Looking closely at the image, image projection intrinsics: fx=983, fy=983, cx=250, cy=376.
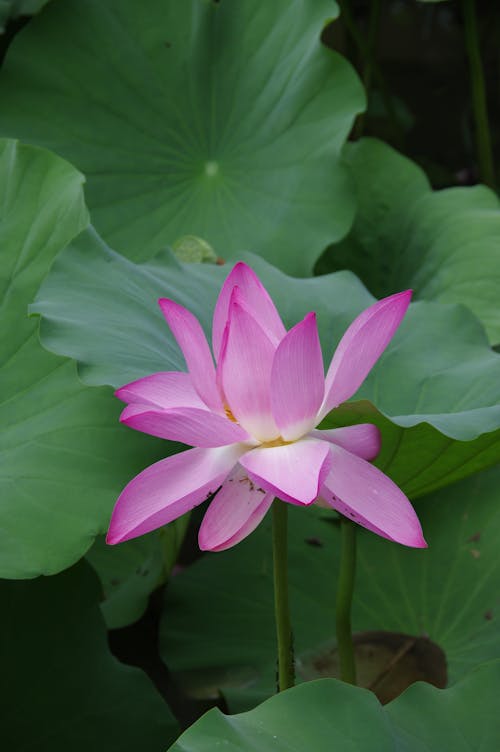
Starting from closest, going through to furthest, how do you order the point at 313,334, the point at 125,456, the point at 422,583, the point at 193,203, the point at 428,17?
1. the point at 313,334
2. the point at 125,456
3. the point at 422,583
4. the point at 193,203
5. the point at 428,17

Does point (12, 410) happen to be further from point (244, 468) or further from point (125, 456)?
point (244, 468)

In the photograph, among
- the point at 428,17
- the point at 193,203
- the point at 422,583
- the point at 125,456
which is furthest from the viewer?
the point at 428,17

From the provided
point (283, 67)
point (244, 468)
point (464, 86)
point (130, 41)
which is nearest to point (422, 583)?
point (244, 468)

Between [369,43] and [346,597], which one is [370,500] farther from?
[369,43]

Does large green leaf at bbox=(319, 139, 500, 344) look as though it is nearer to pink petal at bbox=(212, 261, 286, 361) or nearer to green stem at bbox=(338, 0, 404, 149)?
green stem at bbox=(338, 0, 404, 149)

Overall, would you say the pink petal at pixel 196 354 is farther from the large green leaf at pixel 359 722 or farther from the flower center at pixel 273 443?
the large green leaf at pixel 359 722

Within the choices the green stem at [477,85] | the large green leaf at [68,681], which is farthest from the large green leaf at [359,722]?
the green stem at [477,85]
